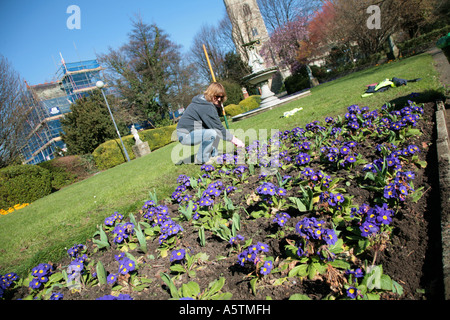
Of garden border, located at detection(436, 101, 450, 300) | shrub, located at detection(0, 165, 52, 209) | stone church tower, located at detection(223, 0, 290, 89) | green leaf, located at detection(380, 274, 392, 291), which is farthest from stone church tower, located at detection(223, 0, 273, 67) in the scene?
green leaf, located at detection(380, 274, 392, 291)

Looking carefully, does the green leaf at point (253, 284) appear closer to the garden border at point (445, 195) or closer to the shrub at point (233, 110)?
the garden border at point (445, 195)

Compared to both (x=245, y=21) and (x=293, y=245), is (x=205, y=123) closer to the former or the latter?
(x=293, y=245)

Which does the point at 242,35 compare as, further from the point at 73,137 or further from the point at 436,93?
the point at 436,93

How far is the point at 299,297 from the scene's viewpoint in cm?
129

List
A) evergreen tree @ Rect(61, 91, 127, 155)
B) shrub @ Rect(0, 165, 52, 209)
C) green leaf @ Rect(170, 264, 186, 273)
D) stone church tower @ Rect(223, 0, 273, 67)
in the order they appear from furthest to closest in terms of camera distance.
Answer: stone church tower @ Rect(223, 0, 273, 67) < evergreen tree @ Rect(61, 91, 127, 155) < shrub @ Rect(0, 165, 52, 209) < green leaf @ Rect(170, 264, 186, 273)

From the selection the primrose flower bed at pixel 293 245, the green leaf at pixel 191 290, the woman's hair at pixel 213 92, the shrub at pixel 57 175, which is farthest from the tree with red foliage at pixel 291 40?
the green leaf at pixel 191 290

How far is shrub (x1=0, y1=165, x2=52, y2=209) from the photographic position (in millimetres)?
9000

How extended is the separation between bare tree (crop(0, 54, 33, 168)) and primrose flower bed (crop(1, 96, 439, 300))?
50.4 ft

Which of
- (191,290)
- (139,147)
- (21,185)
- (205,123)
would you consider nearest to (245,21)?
(139,147)

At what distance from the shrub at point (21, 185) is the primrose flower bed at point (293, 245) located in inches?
361

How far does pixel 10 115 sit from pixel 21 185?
774 cm

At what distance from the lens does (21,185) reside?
934 centimetres

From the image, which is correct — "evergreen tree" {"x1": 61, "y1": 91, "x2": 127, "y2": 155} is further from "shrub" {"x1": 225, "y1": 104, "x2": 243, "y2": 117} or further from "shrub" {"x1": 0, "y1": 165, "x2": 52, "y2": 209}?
"shrub" {"x1": 225, "y1": 104, "x2": 243, "y2": 117}
